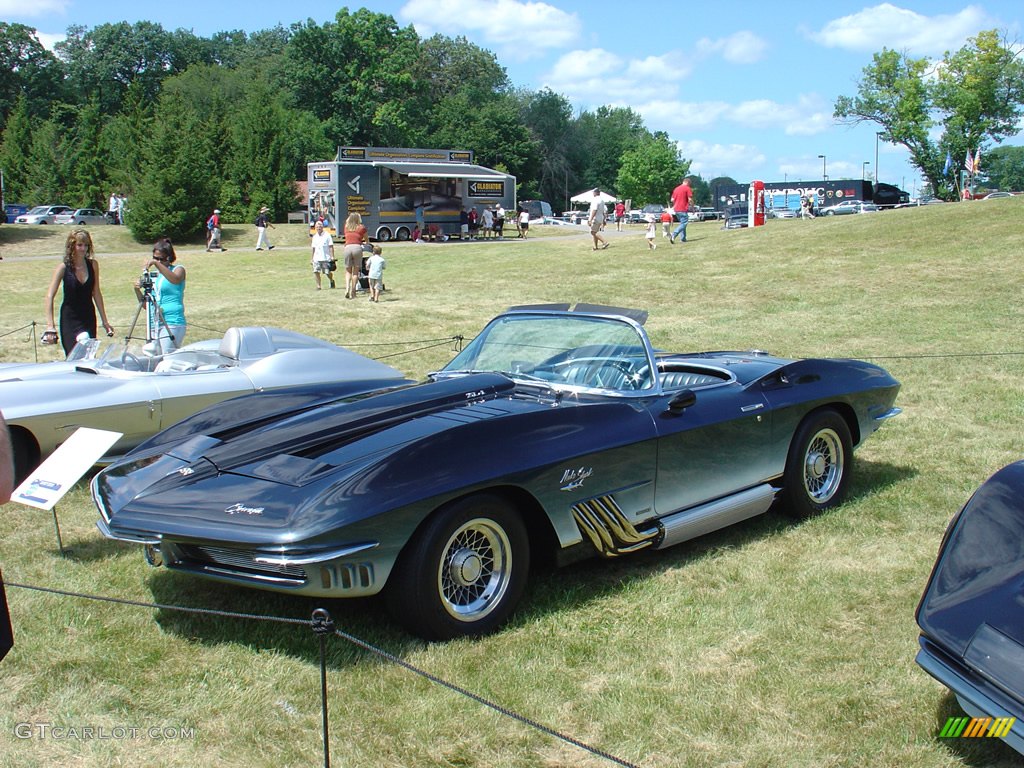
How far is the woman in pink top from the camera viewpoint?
726 inches

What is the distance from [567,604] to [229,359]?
12.6 feet

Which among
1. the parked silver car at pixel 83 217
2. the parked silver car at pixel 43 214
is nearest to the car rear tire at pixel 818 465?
the parked silver car at pixel 83 217

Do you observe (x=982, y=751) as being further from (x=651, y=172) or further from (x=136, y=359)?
(x=651, y=172)

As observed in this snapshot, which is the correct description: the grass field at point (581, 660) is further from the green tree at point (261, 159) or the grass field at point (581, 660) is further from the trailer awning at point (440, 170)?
the green tree at point (261, 159)

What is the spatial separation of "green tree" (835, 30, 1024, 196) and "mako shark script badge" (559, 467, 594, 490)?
2648 inches

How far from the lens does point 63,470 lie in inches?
184

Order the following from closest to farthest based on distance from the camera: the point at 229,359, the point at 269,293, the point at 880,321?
the point at 229,359
the point at 880,321
the point at 269,293

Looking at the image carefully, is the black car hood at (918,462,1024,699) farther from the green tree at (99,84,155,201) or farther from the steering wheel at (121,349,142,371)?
the green tree at (99,84,155,201)

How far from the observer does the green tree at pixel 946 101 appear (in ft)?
207

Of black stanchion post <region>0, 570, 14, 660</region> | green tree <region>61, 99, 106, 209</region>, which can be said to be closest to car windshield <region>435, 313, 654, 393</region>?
black stanchion post <region>0, 570, 14, 660</region>

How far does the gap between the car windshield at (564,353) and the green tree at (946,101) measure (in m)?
66.0

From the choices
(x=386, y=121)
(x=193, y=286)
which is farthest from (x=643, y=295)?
(x=386, y=121)

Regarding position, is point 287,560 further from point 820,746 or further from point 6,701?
→ point 820,746

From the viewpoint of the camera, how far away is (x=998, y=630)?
279 cm
